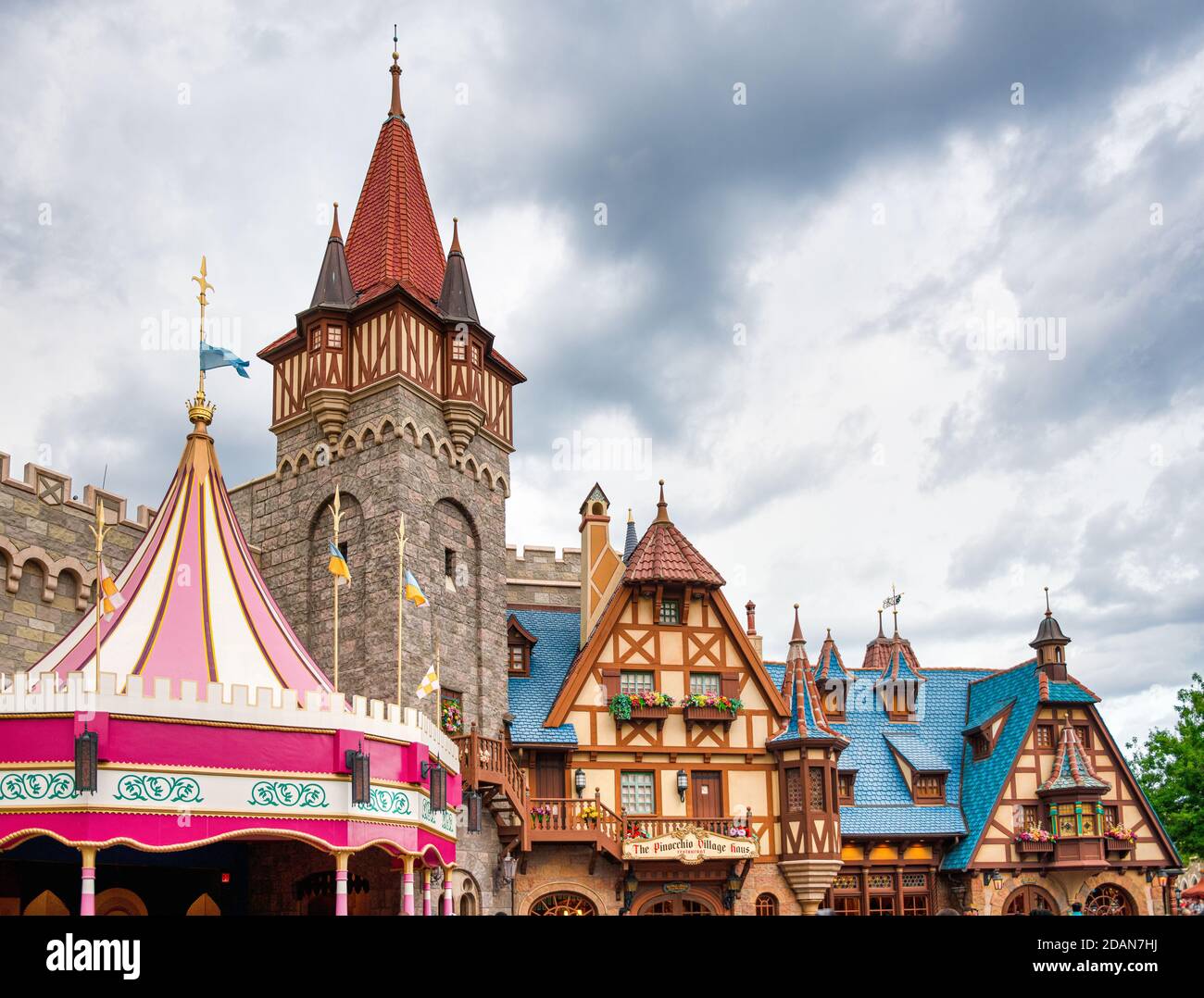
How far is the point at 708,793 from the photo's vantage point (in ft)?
103

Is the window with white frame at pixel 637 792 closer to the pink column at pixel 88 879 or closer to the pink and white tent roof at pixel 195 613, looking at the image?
the pink and white tent roof at pixel 195 613

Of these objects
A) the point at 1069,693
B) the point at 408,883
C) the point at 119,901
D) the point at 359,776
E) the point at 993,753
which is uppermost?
the point at 1069,693

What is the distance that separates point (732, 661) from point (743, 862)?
5080mm

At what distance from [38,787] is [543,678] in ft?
52.6

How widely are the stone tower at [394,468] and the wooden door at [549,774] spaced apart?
1760mm

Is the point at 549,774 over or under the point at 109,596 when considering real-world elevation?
under

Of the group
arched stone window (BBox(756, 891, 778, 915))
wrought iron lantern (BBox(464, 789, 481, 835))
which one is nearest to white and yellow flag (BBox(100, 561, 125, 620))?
wrought iron lantern (BBox(464, 789, 481, 835))

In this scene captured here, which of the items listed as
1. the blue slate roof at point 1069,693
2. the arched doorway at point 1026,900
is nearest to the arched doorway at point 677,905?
the arched doorway at point 1026,900

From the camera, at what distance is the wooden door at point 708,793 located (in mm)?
31141

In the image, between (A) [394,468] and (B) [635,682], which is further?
(B) [635,682]

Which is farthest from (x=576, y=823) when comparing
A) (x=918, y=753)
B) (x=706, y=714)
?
(x=918, y=753)

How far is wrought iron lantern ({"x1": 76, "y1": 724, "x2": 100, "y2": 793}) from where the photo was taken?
16.9 m

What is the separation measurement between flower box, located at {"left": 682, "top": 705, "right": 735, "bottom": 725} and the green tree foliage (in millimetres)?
17136

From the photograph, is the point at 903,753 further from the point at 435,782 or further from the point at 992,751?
the point at 435,782
